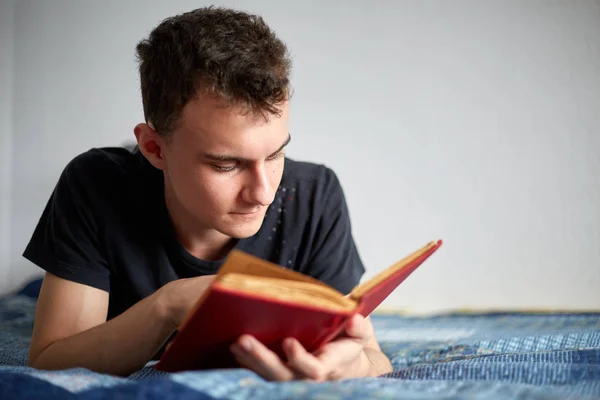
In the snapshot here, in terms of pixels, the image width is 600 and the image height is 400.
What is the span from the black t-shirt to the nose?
0.26 meters

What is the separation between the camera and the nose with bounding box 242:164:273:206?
1.00m

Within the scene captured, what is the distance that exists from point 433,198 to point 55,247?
1641 millimetres

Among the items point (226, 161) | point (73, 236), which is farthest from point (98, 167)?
point (226, 161)

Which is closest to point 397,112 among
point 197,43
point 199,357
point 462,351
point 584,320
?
point 584,320

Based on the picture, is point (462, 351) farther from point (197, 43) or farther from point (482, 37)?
point (482, 37)

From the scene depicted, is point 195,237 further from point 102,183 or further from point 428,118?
point 428,118

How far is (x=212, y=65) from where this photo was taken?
3.31 ft

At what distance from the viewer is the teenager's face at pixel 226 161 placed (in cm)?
98

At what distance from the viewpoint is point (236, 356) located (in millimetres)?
764

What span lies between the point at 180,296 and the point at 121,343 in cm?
14

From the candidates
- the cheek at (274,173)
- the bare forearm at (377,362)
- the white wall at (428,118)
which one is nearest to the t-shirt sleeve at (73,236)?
the cheek at (274,173)

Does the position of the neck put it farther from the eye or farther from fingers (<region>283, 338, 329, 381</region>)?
fingers (<region>283, 338, 329, 381</region>)

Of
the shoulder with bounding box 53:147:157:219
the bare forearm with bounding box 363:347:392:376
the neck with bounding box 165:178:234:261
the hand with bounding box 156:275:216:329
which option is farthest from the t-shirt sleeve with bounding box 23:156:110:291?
the bare forearm with bounding box 363:347:392:376

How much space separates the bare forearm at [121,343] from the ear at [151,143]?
0.29 metres
